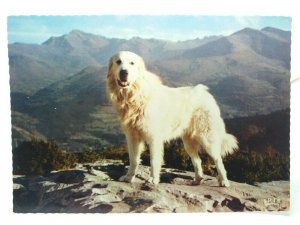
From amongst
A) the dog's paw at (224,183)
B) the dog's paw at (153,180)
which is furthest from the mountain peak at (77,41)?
the dog's paw at (224,183)

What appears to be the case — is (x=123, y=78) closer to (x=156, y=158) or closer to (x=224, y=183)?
(x=156, y=158)

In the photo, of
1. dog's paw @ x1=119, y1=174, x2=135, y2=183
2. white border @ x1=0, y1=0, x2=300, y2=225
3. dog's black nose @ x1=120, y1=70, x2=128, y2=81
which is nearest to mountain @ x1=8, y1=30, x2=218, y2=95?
white border @ x1=0, y1=0, x2=300, y2=225

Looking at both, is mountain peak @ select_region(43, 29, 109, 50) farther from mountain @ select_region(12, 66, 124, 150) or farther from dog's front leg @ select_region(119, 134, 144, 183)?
dog's front leg @ select_region(119, 134, 144, 183)

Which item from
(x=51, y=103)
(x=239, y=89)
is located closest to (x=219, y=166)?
(x=239, y=89)

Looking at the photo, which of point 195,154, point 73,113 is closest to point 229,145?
point 195,154

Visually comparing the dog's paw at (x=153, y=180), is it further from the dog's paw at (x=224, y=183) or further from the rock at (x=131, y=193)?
the dog's paw at (x=224, y=183)
